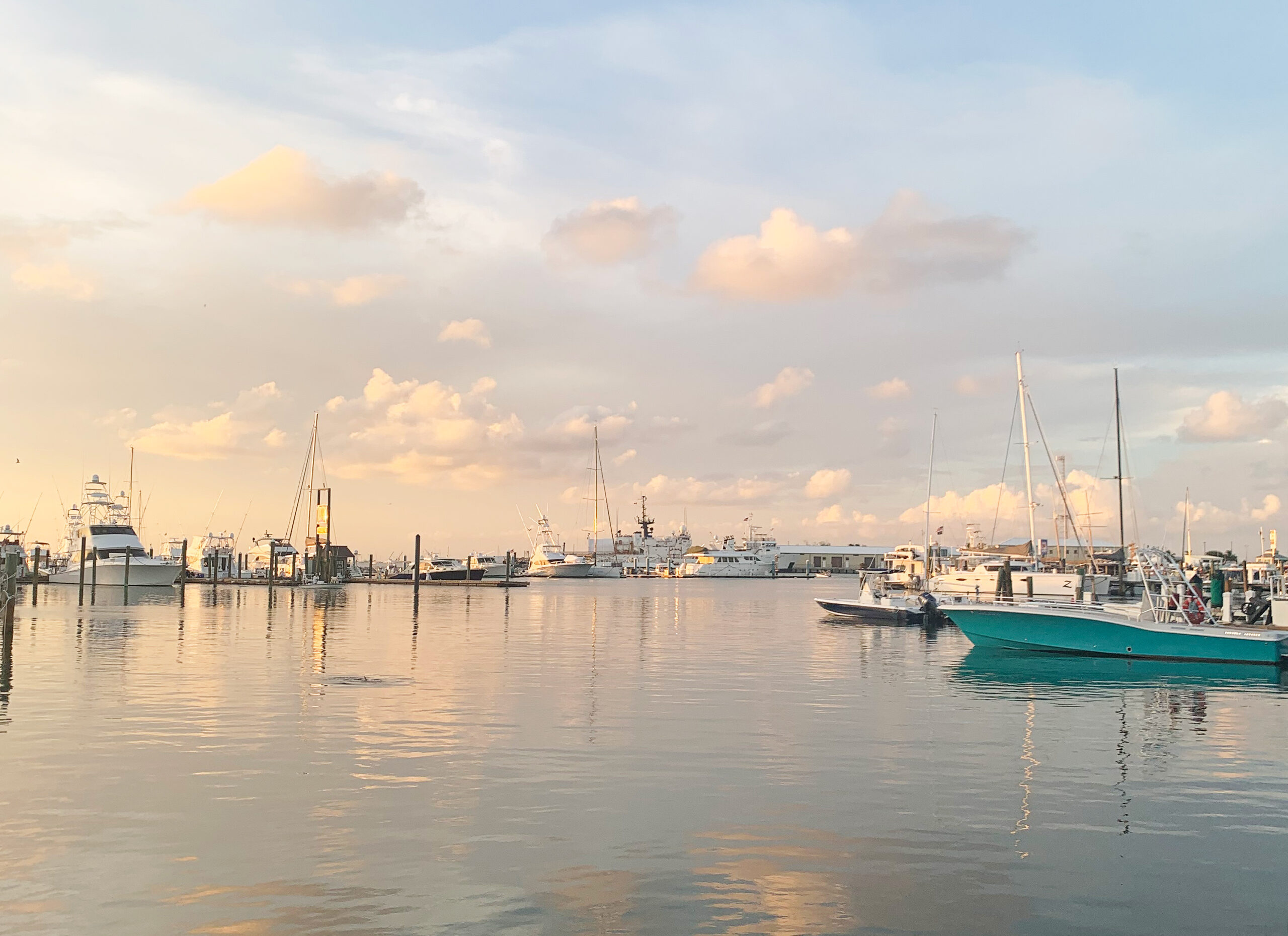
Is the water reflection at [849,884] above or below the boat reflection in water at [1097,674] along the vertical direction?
above

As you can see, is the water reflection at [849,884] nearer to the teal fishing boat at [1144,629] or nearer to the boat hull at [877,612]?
the teal fishing boat at [1144,629]

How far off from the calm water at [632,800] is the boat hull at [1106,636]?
1.56m

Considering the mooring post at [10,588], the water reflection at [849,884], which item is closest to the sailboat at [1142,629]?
the water reflection at [849,884]

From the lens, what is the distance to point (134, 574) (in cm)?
10825

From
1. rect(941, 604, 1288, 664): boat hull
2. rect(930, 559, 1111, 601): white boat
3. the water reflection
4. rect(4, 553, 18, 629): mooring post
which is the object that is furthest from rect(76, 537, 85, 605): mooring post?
the water reflection

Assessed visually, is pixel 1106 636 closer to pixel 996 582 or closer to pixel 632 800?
pixel 632 800

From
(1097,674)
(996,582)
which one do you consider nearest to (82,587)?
(996,582)

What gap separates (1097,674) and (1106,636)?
3539mm

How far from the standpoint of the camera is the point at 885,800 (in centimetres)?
1808

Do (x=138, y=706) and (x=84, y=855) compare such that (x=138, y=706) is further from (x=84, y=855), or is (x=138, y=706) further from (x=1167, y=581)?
(x=1167, y=581)

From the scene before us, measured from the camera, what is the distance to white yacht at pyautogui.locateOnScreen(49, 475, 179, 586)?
4279 inches

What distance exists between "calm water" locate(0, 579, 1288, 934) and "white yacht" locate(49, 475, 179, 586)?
7517cm

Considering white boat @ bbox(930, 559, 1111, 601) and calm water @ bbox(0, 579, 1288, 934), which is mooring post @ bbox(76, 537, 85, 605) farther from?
white boat @ bbox(930, 559, 1111, 601)

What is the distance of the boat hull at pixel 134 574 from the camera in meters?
108
